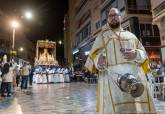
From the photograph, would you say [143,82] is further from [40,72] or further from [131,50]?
[40,72]

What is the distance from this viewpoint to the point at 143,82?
2.85m

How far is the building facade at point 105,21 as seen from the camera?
2191 centimetres

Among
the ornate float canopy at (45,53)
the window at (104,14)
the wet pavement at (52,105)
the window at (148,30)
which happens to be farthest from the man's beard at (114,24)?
the ornate float canopy at (45,53)

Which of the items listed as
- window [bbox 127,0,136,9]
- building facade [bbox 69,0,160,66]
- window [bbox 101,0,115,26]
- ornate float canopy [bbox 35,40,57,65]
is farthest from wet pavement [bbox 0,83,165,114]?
ornate float canopy [bbox 35,40,57,65]

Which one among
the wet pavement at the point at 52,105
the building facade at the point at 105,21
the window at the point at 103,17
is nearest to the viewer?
the wet pavement at the point at 52,105

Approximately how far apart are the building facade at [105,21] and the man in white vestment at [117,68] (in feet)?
61.6

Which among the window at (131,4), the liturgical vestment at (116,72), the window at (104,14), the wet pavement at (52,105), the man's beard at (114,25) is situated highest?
the window at (104,14)

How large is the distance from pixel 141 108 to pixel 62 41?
190 ft

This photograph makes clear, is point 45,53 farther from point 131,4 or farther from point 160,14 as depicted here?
point 160,14

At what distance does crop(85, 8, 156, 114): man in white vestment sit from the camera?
9.02 feet

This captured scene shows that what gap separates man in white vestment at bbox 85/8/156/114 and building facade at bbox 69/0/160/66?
61.6 feet

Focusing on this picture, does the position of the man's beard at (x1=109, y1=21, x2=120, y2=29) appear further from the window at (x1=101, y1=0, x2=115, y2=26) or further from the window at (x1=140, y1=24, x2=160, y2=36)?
the window at (x1=101, y1=0, x2=115, y2=26)

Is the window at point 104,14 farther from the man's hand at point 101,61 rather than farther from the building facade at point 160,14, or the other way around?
the man's hand at point 101,61

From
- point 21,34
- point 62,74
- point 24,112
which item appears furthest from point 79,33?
point 24,112
